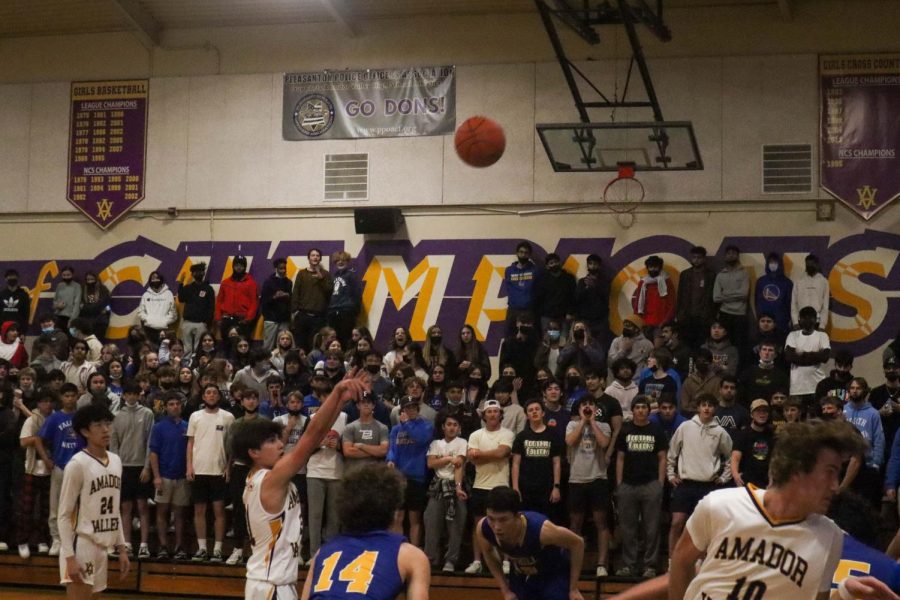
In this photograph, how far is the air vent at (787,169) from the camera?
59.2ft

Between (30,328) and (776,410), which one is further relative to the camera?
(30,328)

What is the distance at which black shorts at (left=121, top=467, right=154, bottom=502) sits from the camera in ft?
45.3

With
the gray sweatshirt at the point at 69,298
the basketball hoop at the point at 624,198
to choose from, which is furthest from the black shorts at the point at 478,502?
the gray sweatshirt at the point at 69,298

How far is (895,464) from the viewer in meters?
11.8

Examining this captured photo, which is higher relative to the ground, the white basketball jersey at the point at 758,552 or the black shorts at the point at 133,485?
the white basketball jersey at the point at 758,552

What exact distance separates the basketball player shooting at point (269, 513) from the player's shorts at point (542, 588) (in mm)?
1638

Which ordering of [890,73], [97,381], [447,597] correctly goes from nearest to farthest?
[447,597]
[97,381]
[890,73]

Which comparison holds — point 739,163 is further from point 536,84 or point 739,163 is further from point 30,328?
point 30,328

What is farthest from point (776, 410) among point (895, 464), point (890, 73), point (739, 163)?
point (890, 73)

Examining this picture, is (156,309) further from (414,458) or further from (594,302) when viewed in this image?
(414,458)

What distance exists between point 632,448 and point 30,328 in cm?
1259

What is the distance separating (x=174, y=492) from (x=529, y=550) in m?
7.72

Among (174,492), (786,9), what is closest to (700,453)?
(174,492)

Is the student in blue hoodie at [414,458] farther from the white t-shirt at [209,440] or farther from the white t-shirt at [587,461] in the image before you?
the white t-shirt at [209,440]
